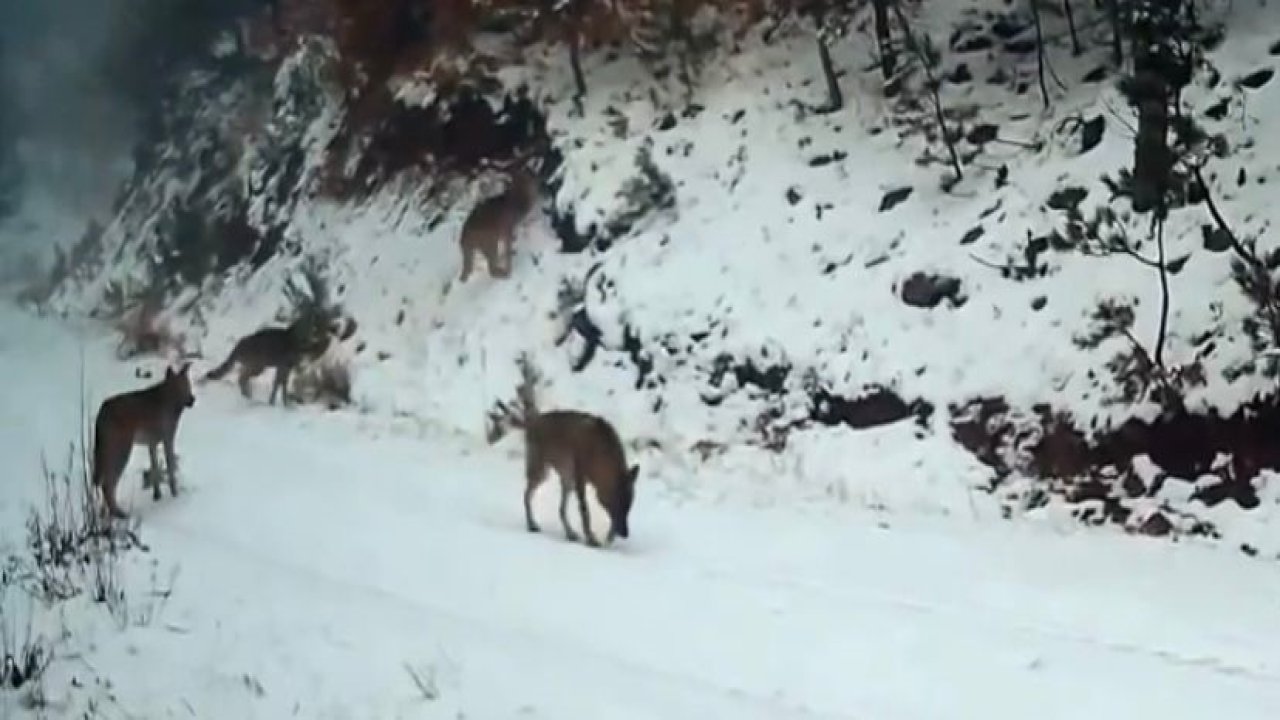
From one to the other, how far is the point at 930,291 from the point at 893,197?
215 centimetres

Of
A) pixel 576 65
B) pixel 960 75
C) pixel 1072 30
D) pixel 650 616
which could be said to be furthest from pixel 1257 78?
pixel 650 616

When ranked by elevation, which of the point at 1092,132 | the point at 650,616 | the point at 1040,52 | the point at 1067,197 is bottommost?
the point at 650,616

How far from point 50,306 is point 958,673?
29096mm

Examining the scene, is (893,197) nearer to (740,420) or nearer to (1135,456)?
(740,420)

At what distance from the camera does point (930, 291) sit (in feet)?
51.8

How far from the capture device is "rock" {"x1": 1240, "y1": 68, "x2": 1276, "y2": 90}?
1630 cm

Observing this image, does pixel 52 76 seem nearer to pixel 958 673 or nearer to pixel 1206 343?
pixel 1206 343

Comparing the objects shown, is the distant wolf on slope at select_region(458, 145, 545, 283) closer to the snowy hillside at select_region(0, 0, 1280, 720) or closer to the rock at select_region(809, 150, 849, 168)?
the snowy hillside at select_region(0, 0, 1280, 720)

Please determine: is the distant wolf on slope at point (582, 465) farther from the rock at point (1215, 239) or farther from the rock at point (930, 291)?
the rock at point (1215, 239)

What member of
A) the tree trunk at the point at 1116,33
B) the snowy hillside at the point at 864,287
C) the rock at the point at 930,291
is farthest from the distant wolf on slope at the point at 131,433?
the tree trunk at the point at 1116,33

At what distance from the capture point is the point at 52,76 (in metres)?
44.7

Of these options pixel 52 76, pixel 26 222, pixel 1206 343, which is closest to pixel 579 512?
pixel 1206 343

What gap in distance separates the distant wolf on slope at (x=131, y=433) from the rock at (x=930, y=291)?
7.17 metres

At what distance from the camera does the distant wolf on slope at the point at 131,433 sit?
1298 cm
